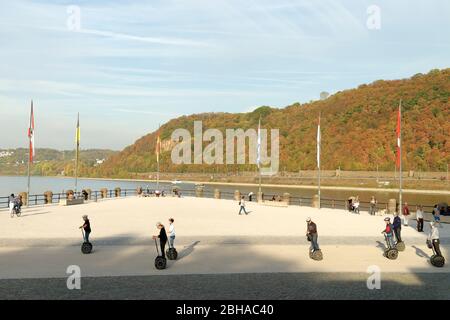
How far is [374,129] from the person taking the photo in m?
149

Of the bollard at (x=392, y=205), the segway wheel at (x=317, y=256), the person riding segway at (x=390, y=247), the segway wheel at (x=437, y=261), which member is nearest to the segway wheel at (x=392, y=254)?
the person riding segway at (x=390, y=247)

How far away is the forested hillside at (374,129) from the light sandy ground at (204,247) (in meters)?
109

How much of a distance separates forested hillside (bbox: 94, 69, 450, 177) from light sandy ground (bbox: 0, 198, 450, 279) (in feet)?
356

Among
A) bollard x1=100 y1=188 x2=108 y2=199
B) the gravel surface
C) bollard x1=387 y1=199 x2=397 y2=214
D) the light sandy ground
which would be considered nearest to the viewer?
the gravel surface

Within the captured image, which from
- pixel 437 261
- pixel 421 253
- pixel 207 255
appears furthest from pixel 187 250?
pixel 421 253

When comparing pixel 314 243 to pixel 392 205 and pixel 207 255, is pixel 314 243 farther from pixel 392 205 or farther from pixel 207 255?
pixel 392 205

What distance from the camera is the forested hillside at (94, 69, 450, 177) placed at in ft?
429

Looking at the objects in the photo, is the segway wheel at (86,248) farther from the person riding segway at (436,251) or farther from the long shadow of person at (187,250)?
the person riding segway at (436,251)

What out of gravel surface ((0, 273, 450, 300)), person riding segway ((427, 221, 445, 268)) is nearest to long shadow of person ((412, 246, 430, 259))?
person riding segway ((427, 221, 445, 268))

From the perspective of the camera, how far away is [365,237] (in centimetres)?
2052

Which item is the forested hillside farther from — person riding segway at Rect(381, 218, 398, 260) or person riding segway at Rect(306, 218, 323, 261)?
person riding segway at Rect(306, 218, 323, 261)

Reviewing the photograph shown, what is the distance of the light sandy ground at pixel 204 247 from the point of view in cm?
1452

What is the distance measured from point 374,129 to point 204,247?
139 m

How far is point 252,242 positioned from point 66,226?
942 centimetres
